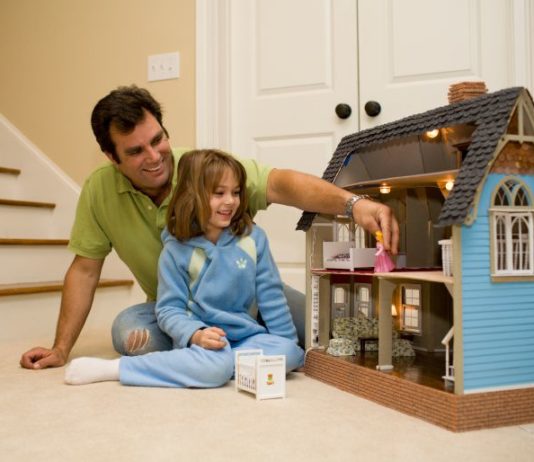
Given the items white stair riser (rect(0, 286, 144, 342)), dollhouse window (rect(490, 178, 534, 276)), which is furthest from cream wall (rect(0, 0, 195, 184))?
dollhouse window (rect(490, 178, 534, 276))

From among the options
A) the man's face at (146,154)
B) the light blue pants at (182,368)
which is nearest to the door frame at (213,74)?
the man's face at (146,154)

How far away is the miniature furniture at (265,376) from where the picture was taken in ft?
4.73

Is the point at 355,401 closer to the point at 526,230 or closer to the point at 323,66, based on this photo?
the point at 526,230

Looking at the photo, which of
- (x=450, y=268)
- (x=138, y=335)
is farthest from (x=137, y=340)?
(x=450, y=268)

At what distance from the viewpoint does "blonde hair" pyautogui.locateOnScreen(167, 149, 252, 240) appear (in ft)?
5.42

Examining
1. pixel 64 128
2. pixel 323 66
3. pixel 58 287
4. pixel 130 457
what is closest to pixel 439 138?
pixel 130 457

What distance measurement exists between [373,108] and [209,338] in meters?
1.38

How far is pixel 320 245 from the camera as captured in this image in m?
1.79

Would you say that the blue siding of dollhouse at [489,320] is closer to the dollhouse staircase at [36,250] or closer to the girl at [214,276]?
the girl at [214,276]

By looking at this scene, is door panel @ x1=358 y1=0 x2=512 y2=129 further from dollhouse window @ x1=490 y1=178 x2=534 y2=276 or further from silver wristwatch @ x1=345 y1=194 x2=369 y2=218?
dollhouse window @ x1=490 y1=178 x2=534 y2=276

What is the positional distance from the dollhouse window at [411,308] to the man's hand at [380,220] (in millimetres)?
244

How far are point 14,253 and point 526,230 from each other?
1.99 m

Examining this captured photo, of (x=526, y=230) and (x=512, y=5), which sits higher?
(x=512, y=5)

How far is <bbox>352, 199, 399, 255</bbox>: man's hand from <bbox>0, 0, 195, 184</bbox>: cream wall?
1.44 metres
